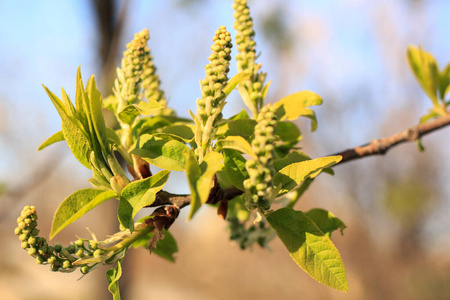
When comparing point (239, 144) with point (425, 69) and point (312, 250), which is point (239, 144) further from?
point (425, 69)

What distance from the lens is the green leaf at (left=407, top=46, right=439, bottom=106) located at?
129cm

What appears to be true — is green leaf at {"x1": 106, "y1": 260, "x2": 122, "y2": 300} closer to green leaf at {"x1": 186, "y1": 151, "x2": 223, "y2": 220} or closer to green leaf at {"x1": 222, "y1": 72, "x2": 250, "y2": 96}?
green leaf at {"x1": 186, "y1": 151, "x2": 223, "y2": 220}

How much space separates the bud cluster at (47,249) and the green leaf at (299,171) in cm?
34

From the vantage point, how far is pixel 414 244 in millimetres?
8258

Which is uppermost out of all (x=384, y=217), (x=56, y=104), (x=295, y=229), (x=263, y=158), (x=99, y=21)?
(x=99, y=21)

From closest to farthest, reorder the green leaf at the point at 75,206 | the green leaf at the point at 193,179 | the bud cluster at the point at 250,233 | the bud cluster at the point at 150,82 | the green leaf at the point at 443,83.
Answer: the green leaf at the point at 193,179 < the green leaf at the point at 75,206 < the bud cluster at the point at 150,82 < the bud cluster at the point at 250,233 < the green leaf at the point at 443,83

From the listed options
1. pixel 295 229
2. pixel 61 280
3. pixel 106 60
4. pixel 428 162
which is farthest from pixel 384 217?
pixel 61 280

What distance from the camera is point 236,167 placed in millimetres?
698

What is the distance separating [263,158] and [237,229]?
0.77 metres

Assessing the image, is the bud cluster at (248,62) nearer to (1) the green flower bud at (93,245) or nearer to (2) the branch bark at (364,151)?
(2) the branch bark at (364,151)

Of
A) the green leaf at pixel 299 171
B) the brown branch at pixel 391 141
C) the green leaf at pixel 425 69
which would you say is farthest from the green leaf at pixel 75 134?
the green leaf at pixel 425 69

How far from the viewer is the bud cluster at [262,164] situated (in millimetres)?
557

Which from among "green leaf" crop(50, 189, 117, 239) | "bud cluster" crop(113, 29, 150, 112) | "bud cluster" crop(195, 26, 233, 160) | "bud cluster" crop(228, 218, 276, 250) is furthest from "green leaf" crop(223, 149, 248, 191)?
"bud cluster" crop(228, 218, 276, 250)

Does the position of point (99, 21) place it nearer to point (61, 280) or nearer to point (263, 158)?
point (263, 158)
